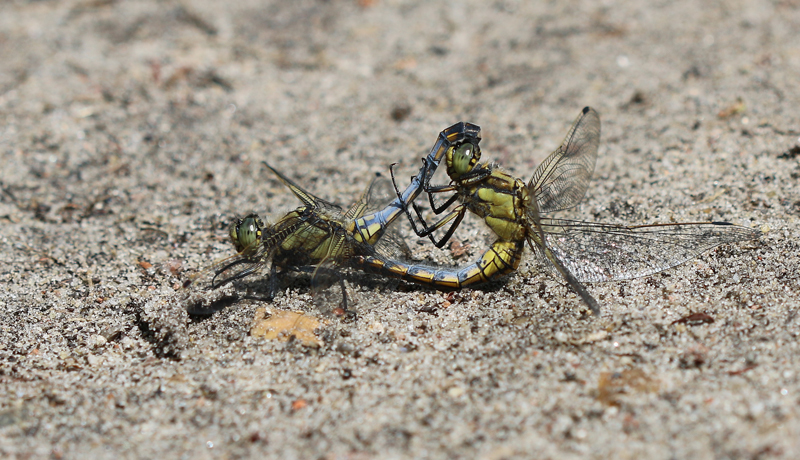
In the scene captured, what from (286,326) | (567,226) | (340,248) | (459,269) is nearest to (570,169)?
(567,226)

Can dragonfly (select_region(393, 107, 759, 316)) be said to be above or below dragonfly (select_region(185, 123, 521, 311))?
above

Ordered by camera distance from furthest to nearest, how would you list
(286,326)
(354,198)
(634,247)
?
1. (354,198)
2. (634,247)
3. (286,326)

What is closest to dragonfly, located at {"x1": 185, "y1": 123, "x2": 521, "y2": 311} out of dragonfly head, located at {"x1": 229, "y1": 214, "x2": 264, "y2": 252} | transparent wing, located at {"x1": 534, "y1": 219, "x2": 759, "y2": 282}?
dragonfly head, located at {"x1": 229, "y1": 214, "x2": 264, "y2": 252}

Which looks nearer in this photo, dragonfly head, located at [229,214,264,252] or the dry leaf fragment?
the dry leaf fragment

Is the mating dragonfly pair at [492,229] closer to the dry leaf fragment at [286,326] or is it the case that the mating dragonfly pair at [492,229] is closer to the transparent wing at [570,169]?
the transparent wing at [570,169]

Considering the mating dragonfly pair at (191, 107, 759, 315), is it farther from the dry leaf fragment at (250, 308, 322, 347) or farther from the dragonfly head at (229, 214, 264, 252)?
the dry leaf fragment at (250, 308, 322, 347)

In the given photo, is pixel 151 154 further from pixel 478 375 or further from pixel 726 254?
pixel 726 254

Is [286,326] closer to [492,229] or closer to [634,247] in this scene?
[492,229]
